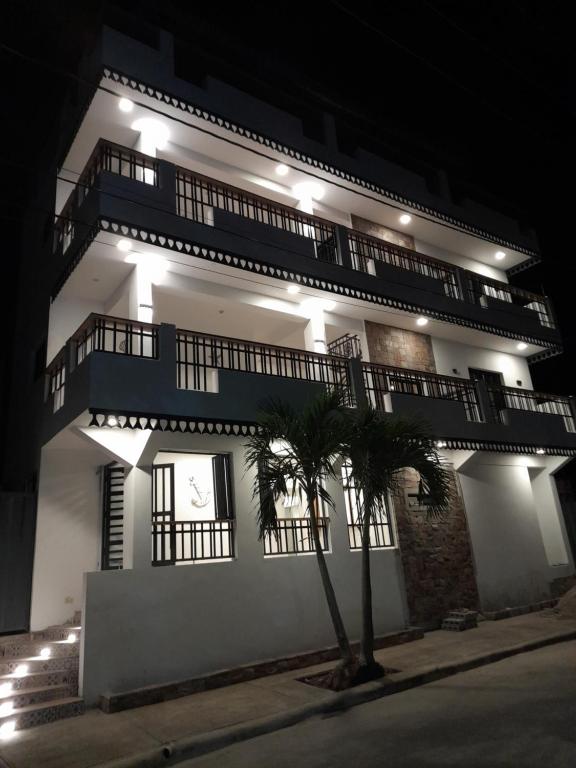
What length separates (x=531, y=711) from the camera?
5.79 metres

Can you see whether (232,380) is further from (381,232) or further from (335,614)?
(381,232)

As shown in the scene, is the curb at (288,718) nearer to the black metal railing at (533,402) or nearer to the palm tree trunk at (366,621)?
the palm tree trunk at (366,621)

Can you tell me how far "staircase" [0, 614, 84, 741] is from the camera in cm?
645

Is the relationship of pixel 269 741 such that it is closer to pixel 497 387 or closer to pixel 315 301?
pixel 315 301

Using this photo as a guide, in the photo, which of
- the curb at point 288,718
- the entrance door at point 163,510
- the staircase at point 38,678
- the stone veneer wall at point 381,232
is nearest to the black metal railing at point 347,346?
the stone veneer wall at point 381,232

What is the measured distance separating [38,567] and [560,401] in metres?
14.3

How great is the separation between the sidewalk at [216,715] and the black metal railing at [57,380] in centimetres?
485

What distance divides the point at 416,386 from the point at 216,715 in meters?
9.15

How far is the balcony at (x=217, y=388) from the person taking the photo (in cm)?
791

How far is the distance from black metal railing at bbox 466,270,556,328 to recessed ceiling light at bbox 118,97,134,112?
981 cm

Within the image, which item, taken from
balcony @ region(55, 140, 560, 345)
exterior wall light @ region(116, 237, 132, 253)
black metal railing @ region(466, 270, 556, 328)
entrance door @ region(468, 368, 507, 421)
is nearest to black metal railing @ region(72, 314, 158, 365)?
exterior wall light @ region(116, 237, 132, 253)

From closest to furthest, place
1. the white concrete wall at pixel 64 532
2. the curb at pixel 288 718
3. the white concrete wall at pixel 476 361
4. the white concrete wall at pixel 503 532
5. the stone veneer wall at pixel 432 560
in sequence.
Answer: the curb at pixel 288 718
the white concrete wall at pixel 64 532
the stone veneer wall at pixel 432 560
the white concrete wall at pixel 503 532
the white concrete wall at pixel 476 361

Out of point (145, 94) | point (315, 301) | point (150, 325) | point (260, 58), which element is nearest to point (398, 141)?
point (260, 58)

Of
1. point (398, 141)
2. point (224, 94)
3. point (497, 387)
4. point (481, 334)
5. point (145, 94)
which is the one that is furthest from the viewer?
point (398, 141)
